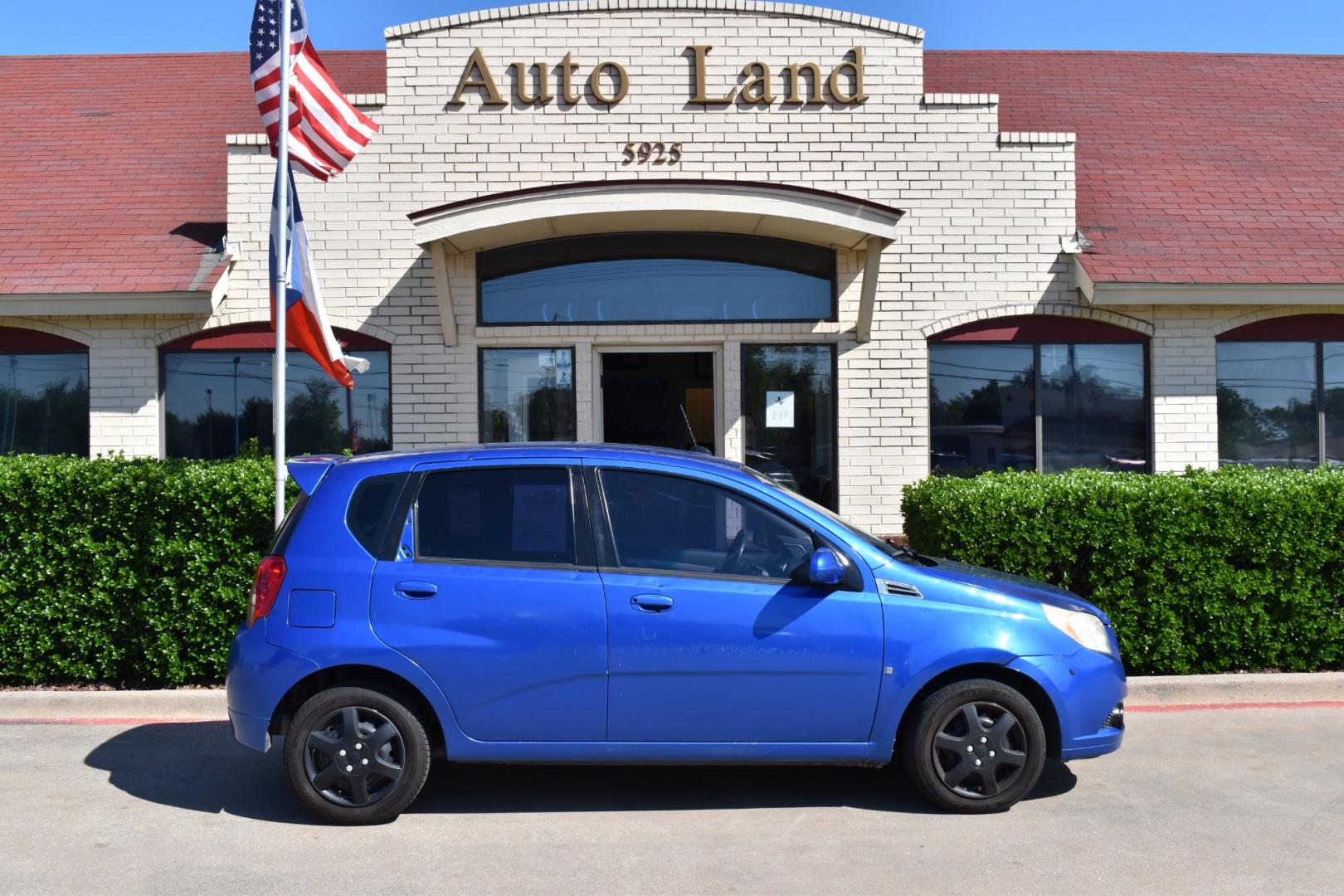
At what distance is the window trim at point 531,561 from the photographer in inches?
225

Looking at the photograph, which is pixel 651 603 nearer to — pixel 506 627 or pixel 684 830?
pixel 506 627

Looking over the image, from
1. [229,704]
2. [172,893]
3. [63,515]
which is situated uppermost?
[63,515]

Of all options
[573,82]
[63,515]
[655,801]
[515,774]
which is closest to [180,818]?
[515,774]

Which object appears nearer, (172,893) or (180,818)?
(172,893)

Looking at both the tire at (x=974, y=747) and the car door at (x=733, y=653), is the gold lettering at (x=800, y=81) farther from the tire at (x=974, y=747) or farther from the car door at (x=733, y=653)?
the tire at (x=974, y=747)

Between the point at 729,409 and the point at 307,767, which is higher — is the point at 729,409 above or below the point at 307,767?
above

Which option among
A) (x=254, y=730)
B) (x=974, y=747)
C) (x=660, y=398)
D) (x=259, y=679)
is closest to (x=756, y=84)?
(x=660, y=398)

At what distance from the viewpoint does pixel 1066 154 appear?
11.6 metres

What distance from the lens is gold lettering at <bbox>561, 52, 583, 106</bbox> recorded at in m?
11.4

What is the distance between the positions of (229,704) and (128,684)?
Result: 110 inches

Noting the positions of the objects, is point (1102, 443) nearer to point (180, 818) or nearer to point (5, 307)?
point (180, 818)

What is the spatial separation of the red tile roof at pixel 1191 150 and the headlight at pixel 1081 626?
5732 mm

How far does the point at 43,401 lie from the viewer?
38.0 feet

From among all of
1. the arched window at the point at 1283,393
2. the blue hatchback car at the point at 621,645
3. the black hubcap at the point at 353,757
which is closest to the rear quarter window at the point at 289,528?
the blue hatchback car at the point at 621,645
